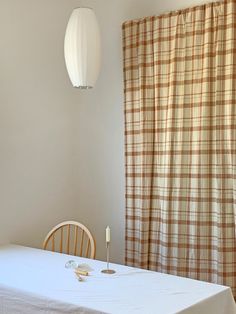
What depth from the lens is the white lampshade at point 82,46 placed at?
2693mm

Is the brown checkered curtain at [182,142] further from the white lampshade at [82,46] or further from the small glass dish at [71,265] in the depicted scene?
the small glass dish at [71,265]

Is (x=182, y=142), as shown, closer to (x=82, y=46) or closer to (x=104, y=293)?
(x=82, y=46)

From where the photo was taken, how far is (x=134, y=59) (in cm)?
335

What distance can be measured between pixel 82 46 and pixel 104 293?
1407 millimetres

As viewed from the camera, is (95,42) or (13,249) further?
(13,249)

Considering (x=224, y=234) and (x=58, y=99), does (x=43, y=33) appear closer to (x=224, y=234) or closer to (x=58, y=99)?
(x=58, y=99)

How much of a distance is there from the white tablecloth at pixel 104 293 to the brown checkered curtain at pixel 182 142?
2.52 feet

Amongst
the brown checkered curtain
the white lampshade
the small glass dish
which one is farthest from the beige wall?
the small glass dish

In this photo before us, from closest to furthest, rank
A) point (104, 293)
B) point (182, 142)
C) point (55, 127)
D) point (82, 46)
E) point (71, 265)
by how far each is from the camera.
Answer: point (104, 293), point (71, 265), point (82, 46), point (182, 142), point (55, 127)

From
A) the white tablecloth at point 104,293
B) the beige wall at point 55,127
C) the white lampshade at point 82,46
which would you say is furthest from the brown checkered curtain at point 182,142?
the white tablecloth at point 104,293

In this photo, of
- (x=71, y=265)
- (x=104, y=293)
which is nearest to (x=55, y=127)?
(x=71, y=265)

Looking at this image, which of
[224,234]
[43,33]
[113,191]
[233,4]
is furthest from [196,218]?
[43,33]

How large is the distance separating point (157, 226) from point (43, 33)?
1.63 m

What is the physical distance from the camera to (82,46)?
2.69 meters
